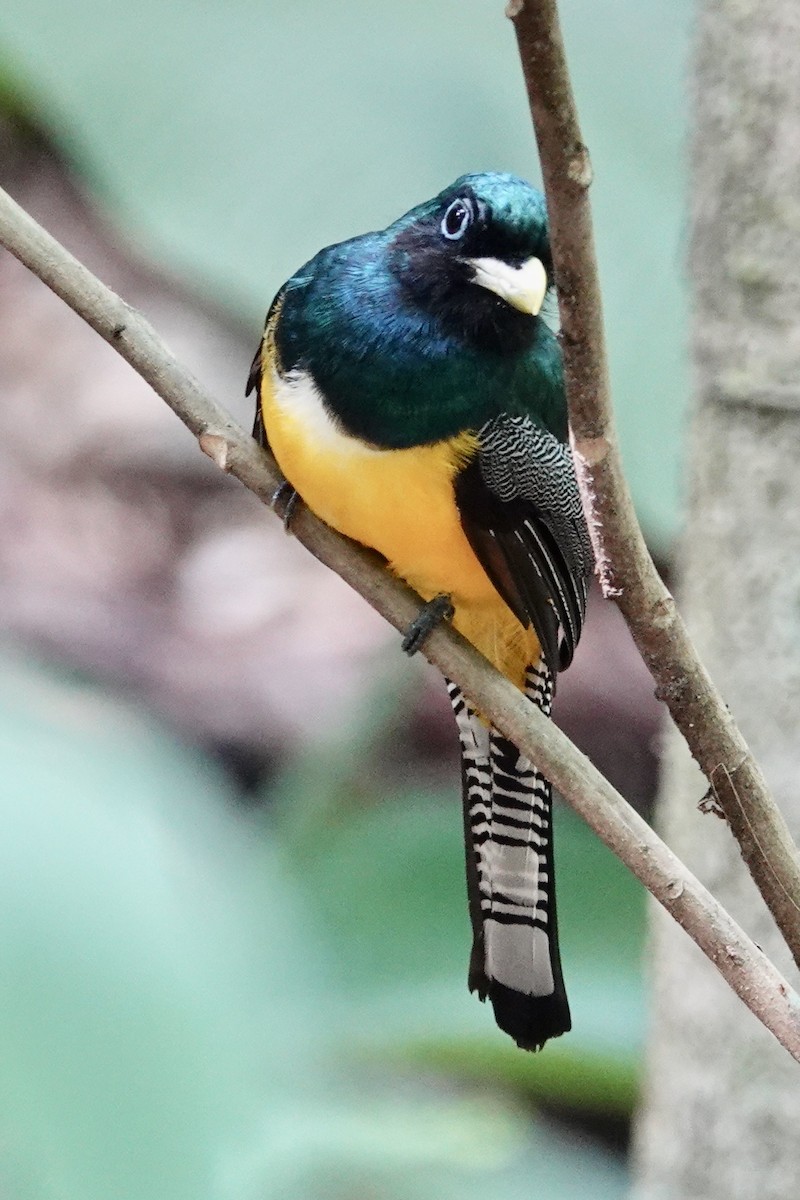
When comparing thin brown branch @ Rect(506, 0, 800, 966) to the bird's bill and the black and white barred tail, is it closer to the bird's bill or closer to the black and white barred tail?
the bird's bill

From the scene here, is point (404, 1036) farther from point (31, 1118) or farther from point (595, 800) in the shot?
point (595, 800)

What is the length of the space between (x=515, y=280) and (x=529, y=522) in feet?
0.55

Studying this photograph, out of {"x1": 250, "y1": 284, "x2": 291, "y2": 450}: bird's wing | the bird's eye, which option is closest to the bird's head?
the bird's eye

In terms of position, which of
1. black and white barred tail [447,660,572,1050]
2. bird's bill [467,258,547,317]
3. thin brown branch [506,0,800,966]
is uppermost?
bird's bill [467,258,547,317]

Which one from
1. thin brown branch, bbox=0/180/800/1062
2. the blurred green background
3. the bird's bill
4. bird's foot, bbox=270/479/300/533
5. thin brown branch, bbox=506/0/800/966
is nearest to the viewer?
thin brown branch, bbox=506/0/800/966

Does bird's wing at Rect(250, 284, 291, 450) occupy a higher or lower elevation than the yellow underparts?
higher

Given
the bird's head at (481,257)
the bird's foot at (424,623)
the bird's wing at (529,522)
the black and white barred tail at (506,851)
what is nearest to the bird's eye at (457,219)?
the bird's head at (481,257)

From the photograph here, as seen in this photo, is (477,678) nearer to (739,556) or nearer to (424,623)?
(424,623)

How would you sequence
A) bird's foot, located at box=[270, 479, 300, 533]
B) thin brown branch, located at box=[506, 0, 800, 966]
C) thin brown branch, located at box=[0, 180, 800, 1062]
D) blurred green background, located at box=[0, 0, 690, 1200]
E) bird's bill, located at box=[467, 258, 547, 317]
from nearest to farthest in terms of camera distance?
thin brown branch, located at box=[506, 0, 800, 966] < thin brown branch, located at box=[0, 180, 800, 1062] < bird's bill, located at box=[467, 258, 547, 317] < bird's foot, located at box=[270, 479, 300, 533] < blurred green background, located at box=[0, 0, 690, 1200]

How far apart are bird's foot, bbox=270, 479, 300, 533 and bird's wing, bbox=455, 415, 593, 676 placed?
0.12 meters

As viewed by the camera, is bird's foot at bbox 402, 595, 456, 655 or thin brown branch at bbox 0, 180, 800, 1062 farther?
bird's foot at bbox 402, 595, 456, 655

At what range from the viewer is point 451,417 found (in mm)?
964

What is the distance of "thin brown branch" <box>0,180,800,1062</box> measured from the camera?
28.1 inches

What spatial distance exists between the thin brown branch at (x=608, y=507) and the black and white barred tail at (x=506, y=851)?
392mm
